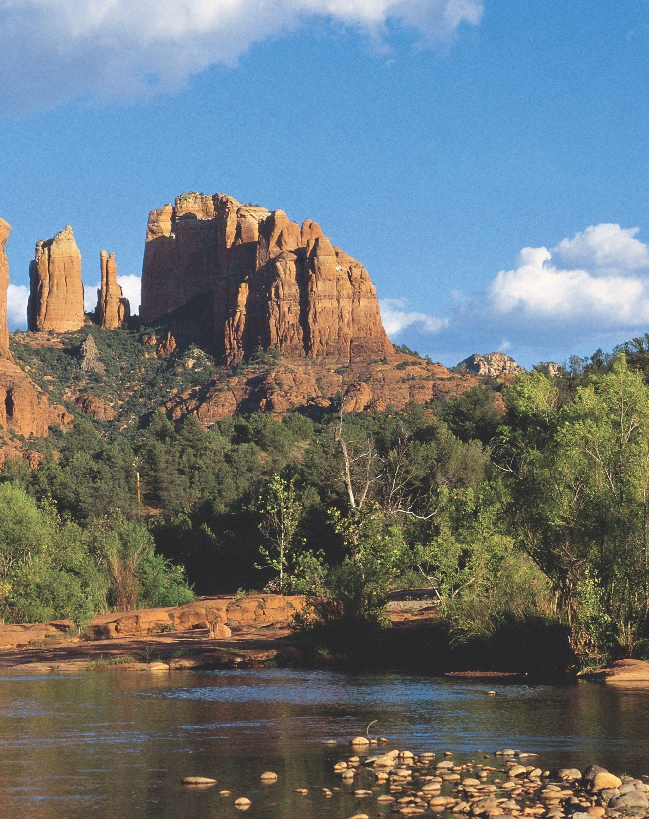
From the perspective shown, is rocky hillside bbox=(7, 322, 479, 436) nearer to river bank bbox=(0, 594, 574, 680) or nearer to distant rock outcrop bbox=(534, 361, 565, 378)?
distant rock outcrop bbox=(534, 361, 565, 378)

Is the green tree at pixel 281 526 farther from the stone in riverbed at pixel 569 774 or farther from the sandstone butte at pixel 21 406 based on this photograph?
the sandstone butte at pixel 21 406

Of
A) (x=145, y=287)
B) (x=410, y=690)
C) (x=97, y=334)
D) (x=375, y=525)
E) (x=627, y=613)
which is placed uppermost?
(x=145, y=287)

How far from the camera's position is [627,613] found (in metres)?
21.2

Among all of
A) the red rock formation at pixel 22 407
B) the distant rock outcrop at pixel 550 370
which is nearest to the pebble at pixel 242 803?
the distant rock outcrop at pixel 550 370

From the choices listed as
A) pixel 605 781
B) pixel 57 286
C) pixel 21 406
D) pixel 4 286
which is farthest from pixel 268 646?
pixel 57 286

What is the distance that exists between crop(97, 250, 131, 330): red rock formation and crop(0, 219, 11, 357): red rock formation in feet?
99.0

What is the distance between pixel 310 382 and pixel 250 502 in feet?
192

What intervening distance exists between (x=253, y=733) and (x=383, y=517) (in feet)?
60.7

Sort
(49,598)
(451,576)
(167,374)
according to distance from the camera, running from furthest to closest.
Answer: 1. (167,374)
2. (49,598)
3. (451,576)

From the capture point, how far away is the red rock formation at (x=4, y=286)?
12012cm

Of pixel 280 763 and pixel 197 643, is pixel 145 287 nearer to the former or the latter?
pixel 197 643

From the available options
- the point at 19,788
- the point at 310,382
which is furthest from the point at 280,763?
the point at 310,382

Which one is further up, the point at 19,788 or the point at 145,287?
the point at 145,287

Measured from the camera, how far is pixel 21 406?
107000mm
